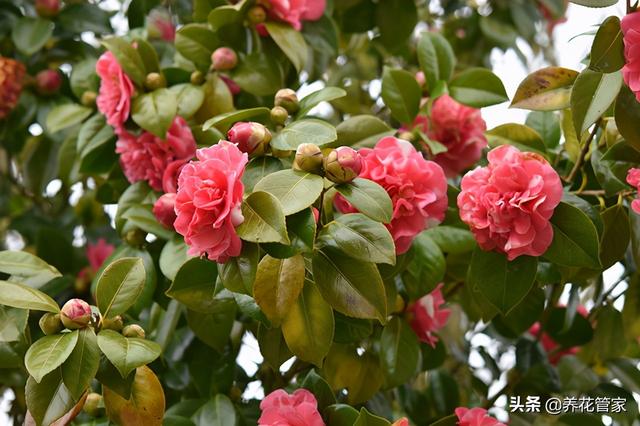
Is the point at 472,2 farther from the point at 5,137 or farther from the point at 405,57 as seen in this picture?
the point at 5,137

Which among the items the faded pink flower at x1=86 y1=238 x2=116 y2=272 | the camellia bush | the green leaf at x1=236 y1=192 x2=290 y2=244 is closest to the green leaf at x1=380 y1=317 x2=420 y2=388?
the camellia bush

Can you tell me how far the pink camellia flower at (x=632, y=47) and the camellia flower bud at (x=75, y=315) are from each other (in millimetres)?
552

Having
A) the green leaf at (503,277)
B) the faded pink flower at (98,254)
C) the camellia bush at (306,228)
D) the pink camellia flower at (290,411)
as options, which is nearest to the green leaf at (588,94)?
the camellia bush at (306,228)

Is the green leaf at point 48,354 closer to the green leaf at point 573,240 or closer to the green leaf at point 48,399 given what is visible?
the green leaf at point 48,399

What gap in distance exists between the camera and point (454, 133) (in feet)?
4.19

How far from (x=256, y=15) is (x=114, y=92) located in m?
0.21

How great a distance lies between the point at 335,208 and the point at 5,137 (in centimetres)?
77

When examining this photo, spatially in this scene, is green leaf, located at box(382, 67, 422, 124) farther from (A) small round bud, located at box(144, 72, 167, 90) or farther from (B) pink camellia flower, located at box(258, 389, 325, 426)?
(B) pink camellia flower, located at box(258, 389, 325, 426)

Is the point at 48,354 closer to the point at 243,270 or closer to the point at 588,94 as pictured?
the point at 243,270

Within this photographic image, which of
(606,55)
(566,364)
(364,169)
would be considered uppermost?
(606,55)

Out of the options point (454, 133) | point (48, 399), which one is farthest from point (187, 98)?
point (48, 399)

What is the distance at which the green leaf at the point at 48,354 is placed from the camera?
85 cm

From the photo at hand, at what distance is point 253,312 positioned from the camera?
0.94 metres

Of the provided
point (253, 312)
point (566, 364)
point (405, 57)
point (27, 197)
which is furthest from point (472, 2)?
point (253, 312)
